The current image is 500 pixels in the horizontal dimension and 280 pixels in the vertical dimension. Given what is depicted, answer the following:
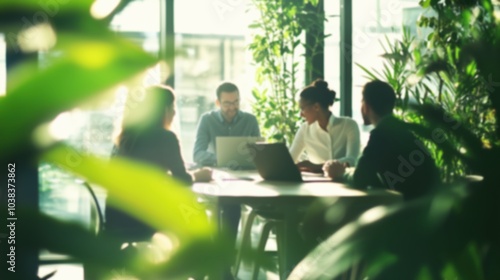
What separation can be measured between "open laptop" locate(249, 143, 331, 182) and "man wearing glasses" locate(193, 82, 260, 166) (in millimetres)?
1627

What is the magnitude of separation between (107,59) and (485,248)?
380mm

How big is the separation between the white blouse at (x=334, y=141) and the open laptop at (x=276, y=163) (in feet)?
3.24

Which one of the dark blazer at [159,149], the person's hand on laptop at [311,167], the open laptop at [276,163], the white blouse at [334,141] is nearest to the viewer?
the dark blazer at [159,149]

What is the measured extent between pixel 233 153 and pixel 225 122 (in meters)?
0.89

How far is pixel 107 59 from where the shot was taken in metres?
0.23

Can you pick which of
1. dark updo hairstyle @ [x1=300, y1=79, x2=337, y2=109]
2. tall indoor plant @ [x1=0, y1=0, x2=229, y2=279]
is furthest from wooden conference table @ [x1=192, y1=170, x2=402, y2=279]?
tall indoor plant @ [x1=0, y1=0, x2=229, y2=279]

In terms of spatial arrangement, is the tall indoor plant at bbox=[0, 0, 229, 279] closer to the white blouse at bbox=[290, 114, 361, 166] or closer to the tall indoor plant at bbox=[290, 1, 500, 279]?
the tall indoor plant at bbox=[290, 1, 500, 279]

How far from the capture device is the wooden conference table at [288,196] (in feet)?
12.0

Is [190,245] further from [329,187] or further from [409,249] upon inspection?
[329,187]

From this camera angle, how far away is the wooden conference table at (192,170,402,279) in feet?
12.0

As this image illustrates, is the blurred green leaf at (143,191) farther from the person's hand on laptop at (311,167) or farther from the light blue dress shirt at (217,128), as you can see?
the light blue dress shirt at (217,128)

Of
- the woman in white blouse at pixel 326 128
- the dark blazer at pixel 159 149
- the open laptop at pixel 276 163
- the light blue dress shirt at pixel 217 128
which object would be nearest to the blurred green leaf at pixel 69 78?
the dark blazer at pixel 159 149

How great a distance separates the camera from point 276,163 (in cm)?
433

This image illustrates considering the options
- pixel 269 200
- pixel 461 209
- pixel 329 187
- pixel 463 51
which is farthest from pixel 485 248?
pixel 329 187
